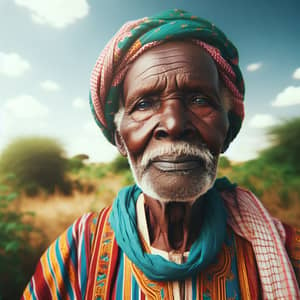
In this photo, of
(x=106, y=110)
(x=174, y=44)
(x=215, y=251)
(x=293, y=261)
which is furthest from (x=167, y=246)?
(x=174, y=44)

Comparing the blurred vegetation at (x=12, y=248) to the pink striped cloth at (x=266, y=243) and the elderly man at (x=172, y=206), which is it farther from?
the pink striped cloth at (x=266, y=243)

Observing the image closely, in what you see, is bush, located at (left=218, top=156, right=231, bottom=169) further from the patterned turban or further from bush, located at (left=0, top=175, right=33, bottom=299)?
bush, located at (left=0, top=175, right=33, bottom=299)

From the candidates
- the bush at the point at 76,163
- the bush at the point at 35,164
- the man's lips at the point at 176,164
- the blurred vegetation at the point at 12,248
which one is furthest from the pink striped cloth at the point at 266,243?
the blurred vegetation at the point at 12,248

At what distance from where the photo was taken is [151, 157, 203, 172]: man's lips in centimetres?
78

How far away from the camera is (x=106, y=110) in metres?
1.02

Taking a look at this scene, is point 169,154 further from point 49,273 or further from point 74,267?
point 49,273

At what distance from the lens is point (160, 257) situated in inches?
33.4

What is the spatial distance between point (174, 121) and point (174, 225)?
52 cm

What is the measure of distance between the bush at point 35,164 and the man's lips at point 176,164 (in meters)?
1.51

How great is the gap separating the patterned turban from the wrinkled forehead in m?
0.03

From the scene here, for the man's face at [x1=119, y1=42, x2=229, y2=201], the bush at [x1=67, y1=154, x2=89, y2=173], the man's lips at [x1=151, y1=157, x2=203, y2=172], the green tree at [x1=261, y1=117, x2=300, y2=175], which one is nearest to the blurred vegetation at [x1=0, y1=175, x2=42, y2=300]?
the bush at [x1=67, y1=154, x2=89, y2=173]

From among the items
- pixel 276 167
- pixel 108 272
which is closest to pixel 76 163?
pixel 108 272

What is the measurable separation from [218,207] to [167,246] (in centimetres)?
31

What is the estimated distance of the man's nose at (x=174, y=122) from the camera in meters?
0.76
